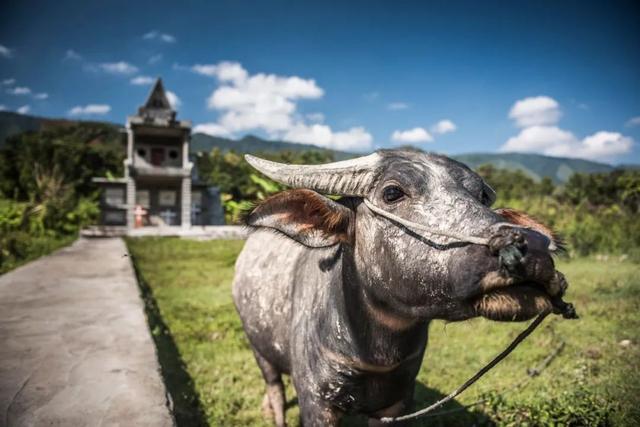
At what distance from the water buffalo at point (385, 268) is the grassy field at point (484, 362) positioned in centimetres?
45

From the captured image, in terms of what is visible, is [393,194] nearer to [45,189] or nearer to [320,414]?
[320,414]

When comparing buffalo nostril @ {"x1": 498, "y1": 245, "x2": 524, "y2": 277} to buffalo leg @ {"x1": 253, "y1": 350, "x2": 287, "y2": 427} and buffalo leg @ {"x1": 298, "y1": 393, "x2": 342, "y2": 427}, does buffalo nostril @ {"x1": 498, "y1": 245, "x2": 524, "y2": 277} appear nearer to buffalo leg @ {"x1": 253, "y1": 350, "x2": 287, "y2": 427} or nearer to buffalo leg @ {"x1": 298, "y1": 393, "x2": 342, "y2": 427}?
buffalo leg @ {"x1": 298, "y1": 393, "x2": 342, "y2": 427}

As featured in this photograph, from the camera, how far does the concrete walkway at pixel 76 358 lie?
240cm

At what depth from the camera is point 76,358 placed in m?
3.22

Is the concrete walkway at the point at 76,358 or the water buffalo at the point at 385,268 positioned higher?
the water buffalo at the point at 385,268

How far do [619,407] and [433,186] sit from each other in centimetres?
256

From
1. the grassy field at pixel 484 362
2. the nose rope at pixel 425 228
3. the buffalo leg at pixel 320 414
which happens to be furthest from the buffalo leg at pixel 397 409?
the nose rope at pixel 425 228

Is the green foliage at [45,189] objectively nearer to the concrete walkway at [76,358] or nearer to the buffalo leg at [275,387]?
the concrete walkway at [76,358]

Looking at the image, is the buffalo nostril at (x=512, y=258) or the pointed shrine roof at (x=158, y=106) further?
the pointed shrine roof at (x=158, y=106)

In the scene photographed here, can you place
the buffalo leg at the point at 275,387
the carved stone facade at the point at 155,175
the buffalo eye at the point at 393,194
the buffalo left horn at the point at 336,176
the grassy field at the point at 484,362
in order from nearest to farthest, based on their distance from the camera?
the buffalo eye at the point at 393,194
the buffalo left horn at the point at 336,176
the grassy field at the point at 484,362
the buffalo leg at the point at 275,387
the carved stone facade at the point at 155,175

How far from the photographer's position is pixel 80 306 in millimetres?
4812

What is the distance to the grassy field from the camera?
10.5 ft

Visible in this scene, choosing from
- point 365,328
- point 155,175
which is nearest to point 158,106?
point 155,175

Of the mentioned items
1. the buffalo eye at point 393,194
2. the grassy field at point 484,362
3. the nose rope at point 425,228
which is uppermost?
the buffalo eye at point 393,194
